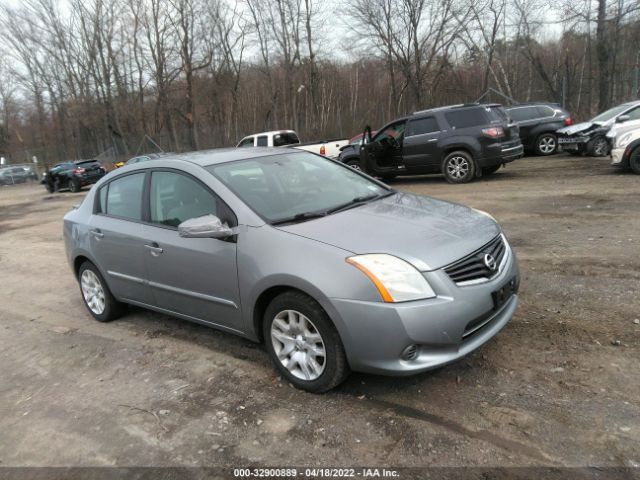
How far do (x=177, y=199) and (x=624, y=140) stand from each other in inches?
403

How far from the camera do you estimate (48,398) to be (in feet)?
12.0

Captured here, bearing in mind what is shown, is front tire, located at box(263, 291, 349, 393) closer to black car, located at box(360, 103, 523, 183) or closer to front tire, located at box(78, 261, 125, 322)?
front tire, located at box(78, 261, 125, 322)

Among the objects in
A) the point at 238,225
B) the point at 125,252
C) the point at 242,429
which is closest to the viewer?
the point at 242,429

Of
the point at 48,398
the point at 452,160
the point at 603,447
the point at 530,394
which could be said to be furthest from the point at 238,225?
the point at 452,160

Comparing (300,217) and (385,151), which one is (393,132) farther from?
(300,217)

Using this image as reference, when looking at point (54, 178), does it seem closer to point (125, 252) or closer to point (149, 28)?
point (149, 28)

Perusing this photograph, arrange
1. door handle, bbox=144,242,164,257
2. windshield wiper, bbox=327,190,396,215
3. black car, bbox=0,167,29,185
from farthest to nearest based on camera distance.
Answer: black car, bbox=0,167,29,185 → door handle, bbox=144,242,164,257 → windshield wiper, bbox=327,190,396,215

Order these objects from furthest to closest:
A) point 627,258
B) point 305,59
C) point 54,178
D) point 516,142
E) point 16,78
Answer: point 16,78
point 305,59
point 54,178
point 516,142
point 627,258

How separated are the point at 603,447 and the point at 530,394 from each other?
544 millimetres

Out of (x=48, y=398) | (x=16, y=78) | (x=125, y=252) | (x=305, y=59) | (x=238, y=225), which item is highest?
(x=16, y=78)

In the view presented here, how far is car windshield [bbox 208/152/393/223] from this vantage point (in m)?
3.63

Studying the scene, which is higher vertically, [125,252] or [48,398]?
[125,252]

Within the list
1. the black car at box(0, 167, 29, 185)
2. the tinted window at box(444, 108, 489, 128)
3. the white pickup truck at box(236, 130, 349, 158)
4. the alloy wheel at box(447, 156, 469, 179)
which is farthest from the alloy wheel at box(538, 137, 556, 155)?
the black car at box(0, 167, 29, 185)

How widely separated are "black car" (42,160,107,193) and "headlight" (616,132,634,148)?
21531 mm
